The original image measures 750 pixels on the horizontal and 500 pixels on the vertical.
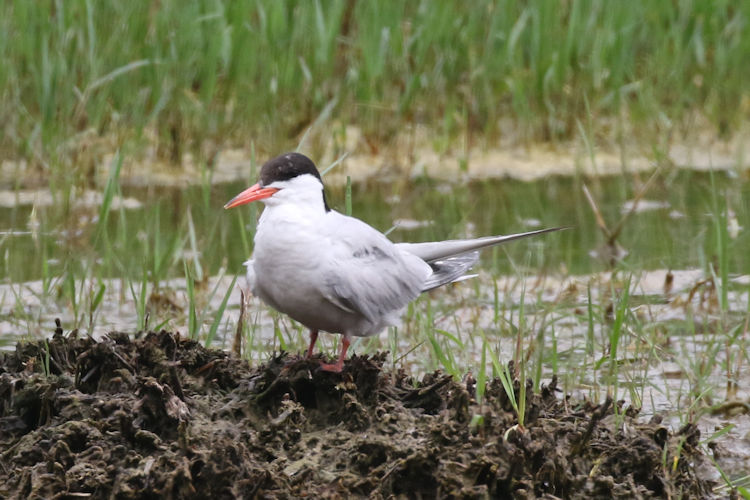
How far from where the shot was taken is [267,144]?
23.7 ft

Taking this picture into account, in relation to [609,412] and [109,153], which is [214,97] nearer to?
[109,153]

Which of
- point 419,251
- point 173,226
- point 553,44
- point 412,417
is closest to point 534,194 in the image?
point 553,44

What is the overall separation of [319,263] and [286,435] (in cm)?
51

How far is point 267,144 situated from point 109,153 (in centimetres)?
89

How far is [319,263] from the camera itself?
3.59 metres

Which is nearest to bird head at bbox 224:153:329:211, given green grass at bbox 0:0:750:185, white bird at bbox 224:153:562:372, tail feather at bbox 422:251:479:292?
white bird at bbox 224:153:562:372

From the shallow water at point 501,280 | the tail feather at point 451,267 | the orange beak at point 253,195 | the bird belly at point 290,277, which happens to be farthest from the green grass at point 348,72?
the bird belly at point 290,277

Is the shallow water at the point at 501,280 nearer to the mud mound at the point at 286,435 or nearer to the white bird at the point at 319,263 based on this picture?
the white bird at the point at 319,263

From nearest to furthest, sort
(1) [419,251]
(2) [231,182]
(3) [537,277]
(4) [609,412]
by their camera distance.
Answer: (4) [609,412] < (1) [419,251] < (3) [537,277] < (2) [231,182]

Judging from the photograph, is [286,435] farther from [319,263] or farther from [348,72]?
[348,72]

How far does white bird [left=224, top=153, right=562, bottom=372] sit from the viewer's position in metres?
3.58

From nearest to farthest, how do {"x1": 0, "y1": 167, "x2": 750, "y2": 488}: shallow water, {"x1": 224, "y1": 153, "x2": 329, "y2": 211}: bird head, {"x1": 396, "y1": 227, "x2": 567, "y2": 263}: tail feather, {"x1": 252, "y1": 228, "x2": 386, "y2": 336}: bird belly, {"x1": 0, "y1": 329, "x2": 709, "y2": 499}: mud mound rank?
{"x1": 0, "y1": 329, "x2": 709, "y2": 499}: mud mound, {"x1": 252, "y1": 228, "x2": 386, "y2": 336}: bird belly, {"x1": 224, "y1": 153, "x2": 329, "y2": 211}: bird head, {"x1": 396, "y1": 227, "x2": 567, "y2": 263}: tail feather, {"x1": 0, "y1": 167, "x2": 750, "y2": 488}: shallow water

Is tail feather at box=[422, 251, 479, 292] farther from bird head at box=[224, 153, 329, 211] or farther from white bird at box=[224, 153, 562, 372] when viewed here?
bird head at box=[224, 153, 329, 211]

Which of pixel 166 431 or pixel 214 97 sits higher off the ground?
pixel 214 97
